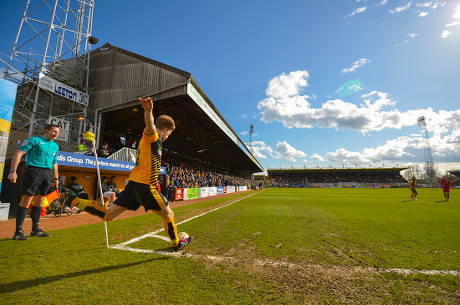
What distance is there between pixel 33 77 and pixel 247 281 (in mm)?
21594

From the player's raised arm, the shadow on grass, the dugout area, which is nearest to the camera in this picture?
the shadow on grass

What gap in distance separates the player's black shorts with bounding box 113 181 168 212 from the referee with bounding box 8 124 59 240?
2.57 m

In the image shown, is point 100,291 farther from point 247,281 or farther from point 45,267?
point 247,281

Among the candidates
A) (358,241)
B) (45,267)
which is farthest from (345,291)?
(45,267)

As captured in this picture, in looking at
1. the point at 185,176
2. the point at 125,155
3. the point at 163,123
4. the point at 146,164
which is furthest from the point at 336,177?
the point at 146,164

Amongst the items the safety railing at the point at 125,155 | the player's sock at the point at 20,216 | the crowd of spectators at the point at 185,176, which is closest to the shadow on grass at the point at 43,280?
the player's sock at the point at 20,216

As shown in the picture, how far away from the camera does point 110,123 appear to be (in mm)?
23469

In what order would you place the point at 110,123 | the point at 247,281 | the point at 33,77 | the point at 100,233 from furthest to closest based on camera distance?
the point at 110,123 < the point at 33,77 < the point at 100,233 < the point at 247,281

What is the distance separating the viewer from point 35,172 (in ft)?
13.5

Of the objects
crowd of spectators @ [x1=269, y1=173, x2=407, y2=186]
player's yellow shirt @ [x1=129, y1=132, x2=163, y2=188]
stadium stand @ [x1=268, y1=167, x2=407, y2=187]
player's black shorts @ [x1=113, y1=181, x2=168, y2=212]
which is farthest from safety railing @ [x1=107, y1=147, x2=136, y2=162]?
crowd of spectators @ [x1=269, y1=173, x2=407, y2=186]

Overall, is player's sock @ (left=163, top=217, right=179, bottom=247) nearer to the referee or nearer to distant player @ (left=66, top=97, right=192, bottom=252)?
distant player @ (left=66, top=97, right=192, bottom=252)

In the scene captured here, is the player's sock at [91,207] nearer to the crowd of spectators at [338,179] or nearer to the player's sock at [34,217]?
the player's sock at [34,217]

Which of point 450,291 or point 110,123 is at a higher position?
point 110,123

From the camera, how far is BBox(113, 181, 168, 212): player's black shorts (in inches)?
116
